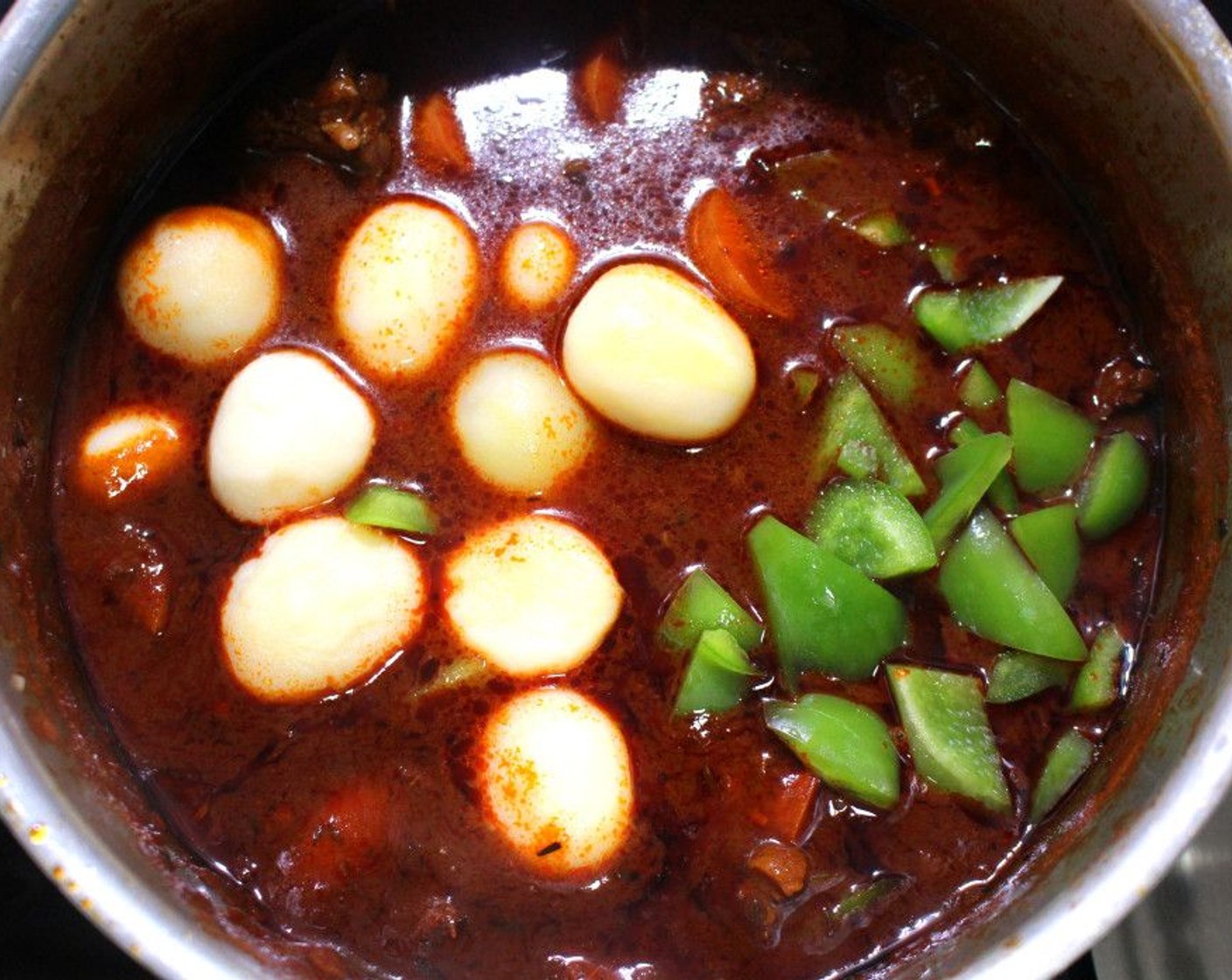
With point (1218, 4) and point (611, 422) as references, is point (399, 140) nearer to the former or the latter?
point (611, 422)

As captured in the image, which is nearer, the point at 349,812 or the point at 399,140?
the point at 349,812

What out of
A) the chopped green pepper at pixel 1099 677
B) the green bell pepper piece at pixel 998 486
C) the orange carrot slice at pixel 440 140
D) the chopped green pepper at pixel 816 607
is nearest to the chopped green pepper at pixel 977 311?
the green bell pepper piece at pixel 998 486

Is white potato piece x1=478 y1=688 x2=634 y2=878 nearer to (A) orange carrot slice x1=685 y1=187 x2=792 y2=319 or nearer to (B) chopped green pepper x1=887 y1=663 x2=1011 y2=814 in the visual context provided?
(B) chopped green pepper x1=887 y1=663 x2=1011 y2=814

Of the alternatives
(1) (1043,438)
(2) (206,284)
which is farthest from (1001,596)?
(2) (206,284)

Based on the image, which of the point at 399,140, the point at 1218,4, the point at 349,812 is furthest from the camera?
the point at 1218,4

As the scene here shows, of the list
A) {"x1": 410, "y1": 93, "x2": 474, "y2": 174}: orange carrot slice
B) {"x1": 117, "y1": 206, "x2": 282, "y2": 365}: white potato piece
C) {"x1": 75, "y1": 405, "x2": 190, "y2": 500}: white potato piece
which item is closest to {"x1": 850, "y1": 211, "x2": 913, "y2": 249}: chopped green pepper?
{"x1": 410, "y1": 93, "x2": 474, "y2": 174}: orange carrot slice

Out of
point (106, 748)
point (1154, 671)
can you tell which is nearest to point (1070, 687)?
point (1154, 671)

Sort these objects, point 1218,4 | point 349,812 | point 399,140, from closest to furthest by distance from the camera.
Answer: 1. point 349,812
2. point 399,140
3. point 1218,4

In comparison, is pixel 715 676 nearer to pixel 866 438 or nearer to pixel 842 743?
pixel 842 743
